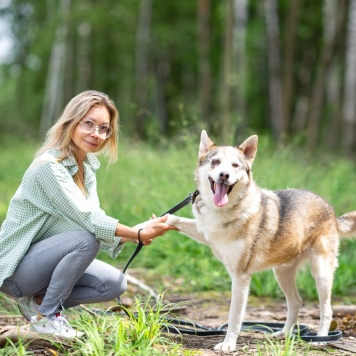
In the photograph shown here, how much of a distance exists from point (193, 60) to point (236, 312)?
2704cm

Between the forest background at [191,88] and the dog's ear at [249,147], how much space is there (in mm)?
2403

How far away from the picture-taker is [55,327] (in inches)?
168

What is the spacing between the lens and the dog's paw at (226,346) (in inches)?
174

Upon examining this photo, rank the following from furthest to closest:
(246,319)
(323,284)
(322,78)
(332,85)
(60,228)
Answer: (332,85), (322,78), (246,319), (323,284), (60,228)

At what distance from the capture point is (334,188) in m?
9.50

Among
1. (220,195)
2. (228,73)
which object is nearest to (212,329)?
(220,195)

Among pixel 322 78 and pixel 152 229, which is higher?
pixel 322 78

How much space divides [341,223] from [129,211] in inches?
145

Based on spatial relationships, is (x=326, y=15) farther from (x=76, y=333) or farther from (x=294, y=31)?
(x=76, y=333)

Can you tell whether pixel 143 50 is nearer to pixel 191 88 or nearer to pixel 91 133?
pixel 191 88

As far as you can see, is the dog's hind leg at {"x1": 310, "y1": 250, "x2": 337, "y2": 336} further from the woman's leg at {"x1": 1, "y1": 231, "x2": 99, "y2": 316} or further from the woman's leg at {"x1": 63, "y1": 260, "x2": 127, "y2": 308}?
the woman's leg at {"x1": 1, "y1": 231, "x2": 99, "y2": 316}

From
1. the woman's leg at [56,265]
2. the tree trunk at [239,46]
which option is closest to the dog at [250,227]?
the woman's leg at [56,265]

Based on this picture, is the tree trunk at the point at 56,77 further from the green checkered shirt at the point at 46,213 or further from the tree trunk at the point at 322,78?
the green checkered shirt at the point at 46,213

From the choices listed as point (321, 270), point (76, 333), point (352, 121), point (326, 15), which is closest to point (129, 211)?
point (321, 270)
